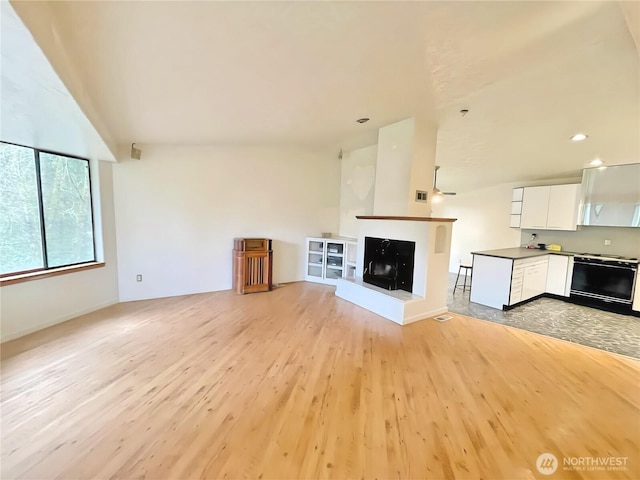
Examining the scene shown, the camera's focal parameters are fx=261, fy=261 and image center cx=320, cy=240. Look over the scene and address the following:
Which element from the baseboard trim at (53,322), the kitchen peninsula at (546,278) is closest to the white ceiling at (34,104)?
the baseboard trim at (53,322)

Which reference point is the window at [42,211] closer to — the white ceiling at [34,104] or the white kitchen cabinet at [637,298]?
the white ceiling at [34,104]

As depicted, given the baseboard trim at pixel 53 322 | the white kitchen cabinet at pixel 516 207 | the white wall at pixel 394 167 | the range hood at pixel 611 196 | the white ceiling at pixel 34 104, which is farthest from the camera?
the white kitchen cabinet at pixel 516 207

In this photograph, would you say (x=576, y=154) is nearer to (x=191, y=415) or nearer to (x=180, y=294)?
(x=191, y=415)

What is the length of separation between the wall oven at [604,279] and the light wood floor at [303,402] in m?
2.36

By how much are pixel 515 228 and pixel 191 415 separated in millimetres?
6835

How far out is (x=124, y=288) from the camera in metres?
4.06

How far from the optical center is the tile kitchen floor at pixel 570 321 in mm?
3236

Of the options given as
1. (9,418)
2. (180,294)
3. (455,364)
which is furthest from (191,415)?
(180,294)

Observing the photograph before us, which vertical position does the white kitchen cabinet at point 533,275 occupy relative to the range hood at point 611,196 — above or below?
below

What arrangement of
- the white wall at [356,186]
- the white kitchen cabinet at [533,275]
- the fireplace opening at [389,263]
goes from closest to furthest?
the fireplace opening at [389,263]
the white kitchen cabinet at [533,275]
the white wall at [356,186]

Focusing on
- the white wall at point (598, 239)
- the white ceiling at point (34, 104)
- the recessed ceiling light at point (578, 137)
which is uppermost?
the recessed ceiling light at point (578, 137)

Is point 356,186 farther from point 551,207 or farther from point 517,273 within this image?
point 551,207

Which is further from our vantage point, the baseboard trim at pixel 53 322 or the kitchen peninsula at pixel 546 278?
the kitchen peninsula at pixel 546 278

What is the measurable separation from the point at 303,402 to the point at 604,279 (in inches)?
220
